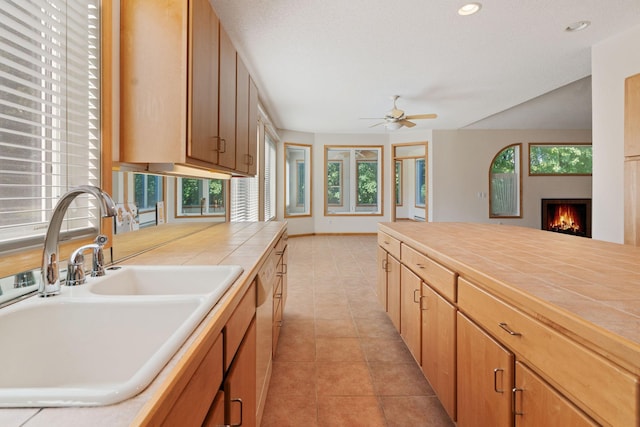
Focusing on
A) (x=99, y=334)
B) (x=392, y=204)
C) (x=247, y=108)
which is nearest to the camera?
(x=99, y=334)

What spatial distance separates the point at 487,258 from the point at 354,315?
73.2 inches

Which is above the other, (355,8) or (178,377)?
(355,8)

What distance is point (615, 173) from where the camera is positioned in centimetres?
332

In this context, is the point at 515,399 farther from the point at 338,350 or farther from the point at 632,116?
the point at 632,116

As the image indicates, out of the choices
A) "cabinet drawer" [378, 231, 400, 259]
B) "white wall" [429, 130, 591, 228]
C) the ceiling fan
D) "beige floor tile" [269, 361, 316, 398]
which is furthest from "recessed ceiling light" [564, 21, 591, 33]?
"white wall" [429, 130, 591, 228]

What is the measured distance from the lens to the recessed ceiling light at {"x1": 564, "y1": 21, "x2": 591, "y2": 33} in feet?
10.1

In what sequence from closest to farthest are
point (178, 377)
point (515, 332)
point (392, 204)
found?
point (178, 377) → point (515, 332) → point (392, 204)

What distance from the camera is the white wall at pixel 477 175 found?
7.89m

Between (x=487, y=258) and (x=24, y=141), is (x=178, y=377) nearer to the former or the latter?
(x=24, y=141)

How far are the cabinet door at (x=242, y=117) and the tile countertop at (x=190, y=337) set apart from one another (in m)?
0.76

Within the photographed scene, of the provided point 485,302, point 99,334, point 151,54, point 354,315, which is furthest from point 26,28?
point 354,315

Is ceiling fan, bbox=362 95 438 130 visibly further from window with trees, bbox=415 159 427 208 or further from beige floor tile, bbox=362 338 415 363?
window with trees, bbox=415 159 427 208

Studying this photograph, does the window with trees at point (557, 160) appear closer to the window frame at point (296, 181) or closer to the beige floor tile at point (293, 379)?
the window frame at point (296, 181)

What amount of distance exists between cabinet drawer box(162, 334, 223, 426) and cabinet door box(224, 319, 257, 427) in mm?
106
